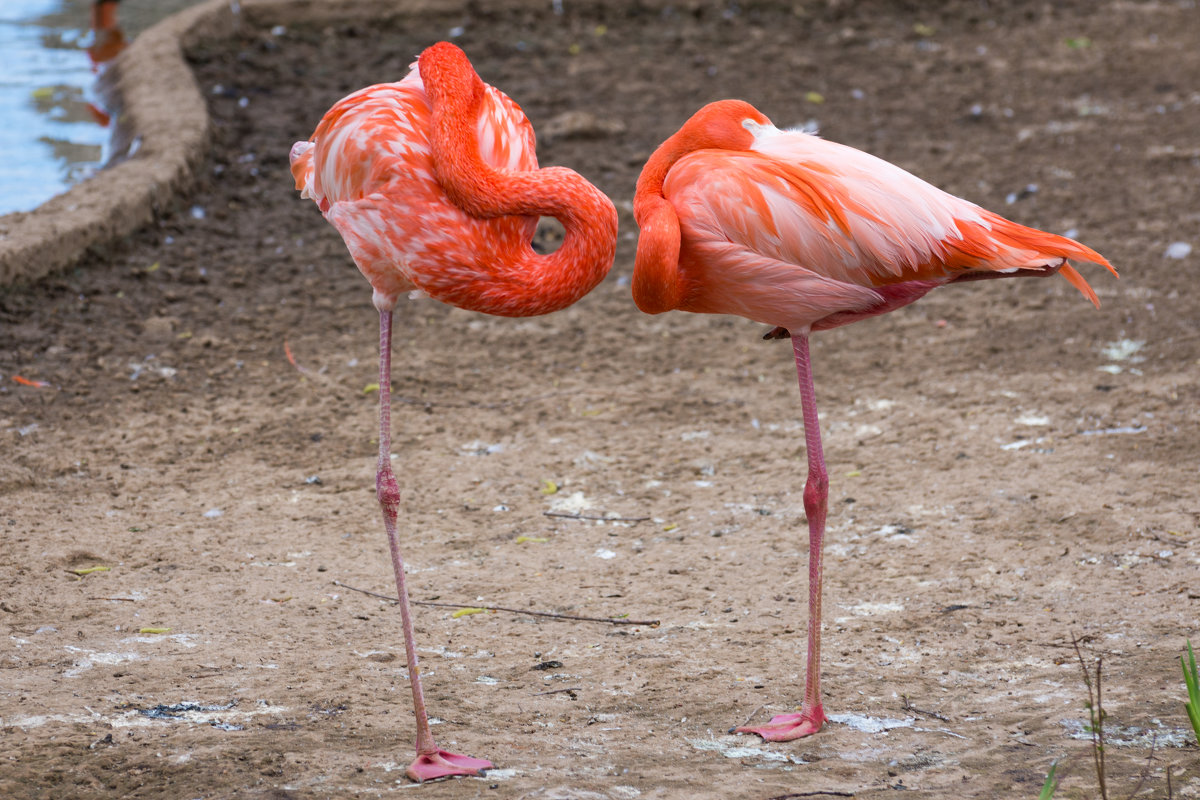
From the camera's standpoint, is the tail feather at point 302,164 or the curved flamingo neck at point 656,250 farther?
the tail feather at point 302,164

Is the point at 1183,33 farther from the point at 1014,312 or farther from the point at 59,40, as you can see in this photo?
the point at 59,40

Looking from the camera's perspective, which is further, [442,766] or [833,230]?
[833,230]

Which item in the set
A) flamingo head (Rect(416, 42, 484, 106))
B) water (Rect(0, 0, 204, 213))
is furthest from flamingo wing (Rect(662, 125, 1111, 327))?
water (Rect(0, 0, 204, 213))

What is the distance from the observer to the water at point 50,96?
7520mm

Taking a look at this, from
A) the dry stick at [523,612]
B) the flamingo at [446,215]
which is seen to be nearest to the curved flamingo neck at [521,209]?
the flamingo at [446,215]

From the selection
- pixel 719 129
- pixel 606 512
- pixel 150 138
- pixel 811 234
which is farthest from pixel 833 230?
pixel 150 138

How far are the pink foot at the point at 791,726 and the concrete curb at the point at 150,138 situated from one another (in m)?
4.54

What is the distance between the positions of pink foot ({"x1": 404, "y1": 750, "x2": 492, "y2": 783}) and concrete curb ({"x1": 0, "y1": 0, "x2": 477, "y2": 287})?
13.3 feet

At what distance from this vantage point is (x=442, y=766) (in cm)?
280

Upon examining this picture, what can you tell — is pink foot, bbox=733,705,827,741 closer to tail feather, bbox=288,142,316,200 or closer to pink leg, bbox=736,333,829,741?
pink leg, bbox=736,333,829,741

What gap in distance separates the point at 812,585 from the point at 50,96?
324 inches

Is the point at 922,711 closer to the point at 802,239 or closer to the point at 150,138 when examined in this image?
the point at 802,239

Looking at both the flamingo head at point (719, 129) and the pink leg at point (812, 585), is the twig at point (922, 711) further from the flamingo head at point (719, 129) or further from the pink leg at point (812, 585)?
the flamingo head at point (719, 129)

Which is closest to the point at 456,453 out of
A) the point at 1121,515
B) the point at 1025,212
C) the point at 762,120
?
the point at 762,120
